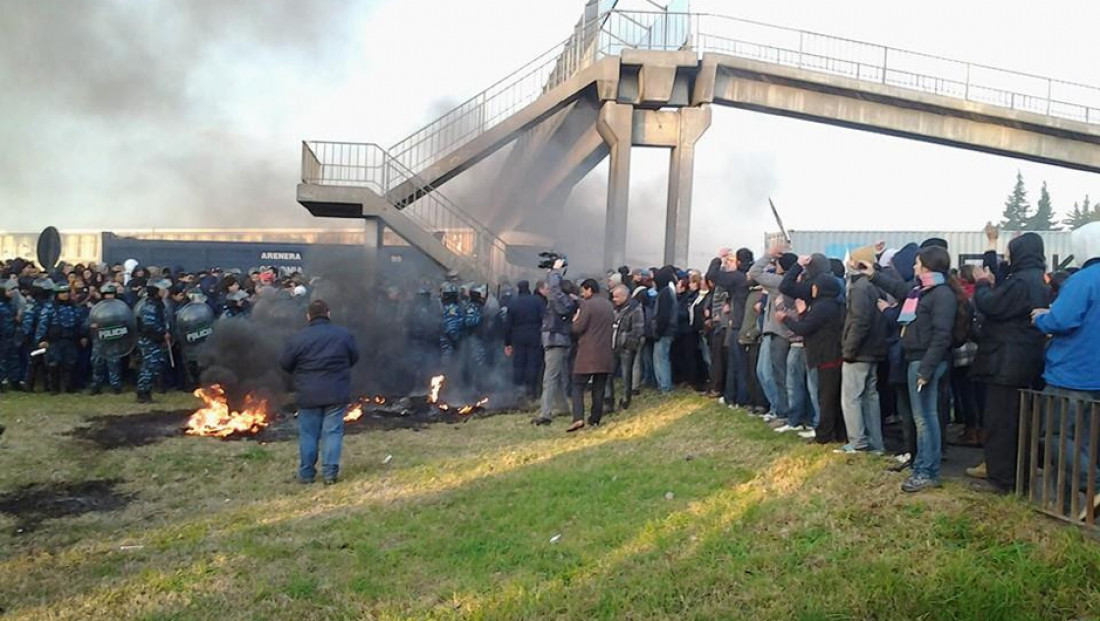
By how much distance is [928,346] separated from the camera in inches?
246

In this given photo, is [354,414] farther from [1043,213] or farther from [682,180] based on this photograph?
[1043,213]

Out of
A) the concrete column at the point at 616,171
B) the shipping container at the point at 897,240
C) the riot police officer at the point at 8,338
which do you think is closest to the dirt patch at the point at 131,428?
the riot police officer at the point at 8,338

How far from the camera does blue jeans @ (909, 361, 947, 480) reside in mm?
6251

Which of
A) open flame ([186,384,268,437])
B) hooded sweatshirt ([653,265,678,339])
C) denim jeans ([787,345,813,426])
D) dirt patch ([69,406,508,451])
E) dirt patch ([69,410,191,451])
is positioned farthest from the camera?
hooded sweatshirt ([653,265,678,339])

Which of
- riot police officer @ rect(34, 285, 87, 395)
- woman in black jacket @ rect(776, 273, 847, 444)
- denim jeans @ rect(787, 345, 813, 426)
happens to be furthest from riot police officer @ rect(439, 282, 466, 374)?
woman in black jacket @ rect(776, 273, 847, 444)

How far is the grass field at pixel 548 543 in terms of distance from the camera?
192 inches

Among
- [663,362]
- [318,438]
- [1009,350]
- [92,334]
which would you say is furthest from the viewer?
[92,334]

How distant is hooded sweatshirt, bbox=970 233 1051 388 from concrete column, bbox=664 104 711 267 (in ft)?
51.6

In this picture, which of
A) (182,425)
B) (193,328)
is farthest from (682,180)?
(182,425)

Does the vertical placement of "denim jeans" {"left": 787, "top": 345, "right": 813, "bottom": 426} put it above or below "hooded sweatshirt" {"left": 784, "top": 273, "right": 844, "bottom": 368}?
below

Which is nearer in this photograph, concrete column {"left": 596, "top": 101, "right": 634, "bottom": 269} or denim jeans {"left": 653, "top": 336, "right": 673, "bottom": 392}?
denim jeans {"left": 653, "top": 336, "right": 673, "bottom": 392}

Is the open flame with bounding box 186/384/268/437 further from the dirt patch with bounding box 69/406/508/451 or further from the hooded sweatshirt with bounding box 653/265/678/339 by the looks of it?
the hooded sweatshirt with bounding box 653/265/678/339

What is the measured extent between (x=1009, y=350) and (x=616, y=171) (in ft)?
52.1

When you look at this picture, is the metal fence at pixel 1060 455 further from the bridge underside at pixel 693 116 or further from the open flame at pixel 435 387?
the bridge underside at pixel 693 116
